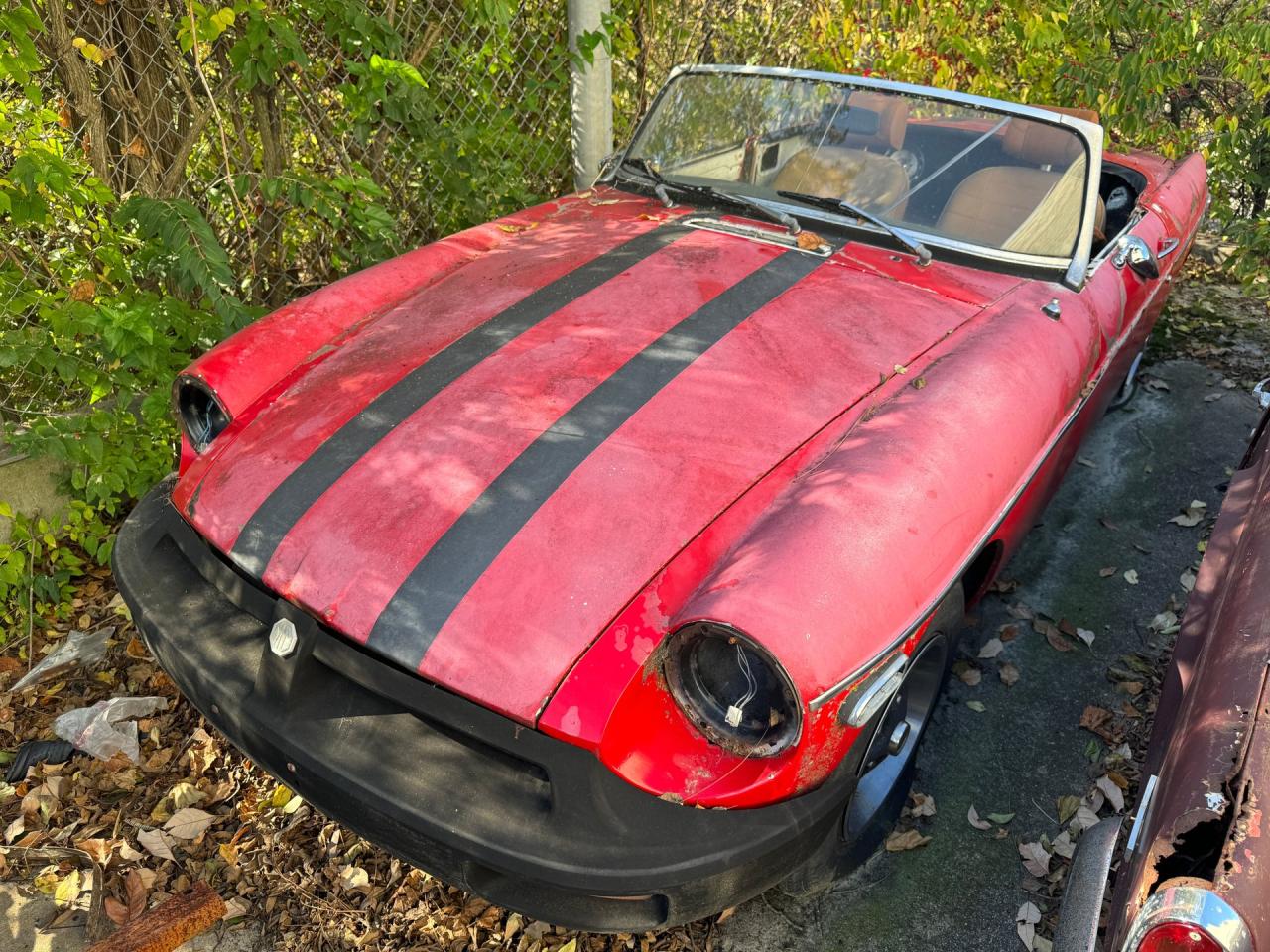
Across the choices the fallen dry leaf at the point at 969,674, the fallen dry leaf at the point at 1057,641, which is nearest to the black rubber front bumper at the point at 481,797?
the fallen dry leaf at the point at 969,674

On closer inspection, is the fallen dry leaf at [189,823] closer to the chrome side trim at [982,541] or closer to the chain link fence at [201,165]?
the chain link fence at [201,165]

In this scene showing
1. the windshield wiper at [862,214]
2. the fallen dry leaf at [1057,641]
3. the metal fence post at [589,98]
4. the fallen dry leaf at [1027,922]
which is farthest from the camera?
the metal fence post at [589,98]

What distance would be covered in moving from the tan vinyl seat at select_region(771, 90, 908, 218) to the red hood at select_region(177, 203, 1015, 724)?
30 centimetres

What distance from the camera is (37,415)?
3.14 meters

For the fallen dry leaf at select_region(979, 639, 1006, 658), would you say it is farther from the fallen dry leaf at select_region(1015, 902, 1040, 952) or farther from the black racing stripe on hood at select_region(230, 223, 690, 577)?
the black racing stripe on hood at select_region(230, 223, 690, 577)

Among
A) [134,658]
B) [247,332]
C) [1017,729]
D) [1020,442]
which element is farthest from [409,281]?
[1017,729]

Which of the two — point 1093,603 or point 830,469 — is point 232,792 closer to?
point 830,469

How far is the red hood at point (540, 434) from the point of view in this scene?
5.95 ft

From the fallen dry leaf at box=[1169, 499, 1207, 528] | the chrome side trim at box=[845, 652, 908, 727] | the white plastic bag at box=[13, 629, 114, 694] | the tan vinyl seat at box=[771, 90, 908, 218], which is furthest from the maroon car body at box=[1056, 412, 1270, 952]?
the white plastic bag at box=[13, 629, 114, 694]

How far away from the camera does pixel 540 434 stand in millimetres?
2105

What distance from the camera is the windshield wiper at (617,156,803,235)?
2.95 metres

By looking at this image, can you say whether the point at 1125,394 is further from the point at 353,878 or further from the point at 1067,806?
the point at 353,878

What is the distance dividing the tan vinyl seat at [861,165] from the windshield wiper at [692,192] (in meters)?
0.14

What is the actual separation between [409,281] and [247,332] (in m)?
0.54
